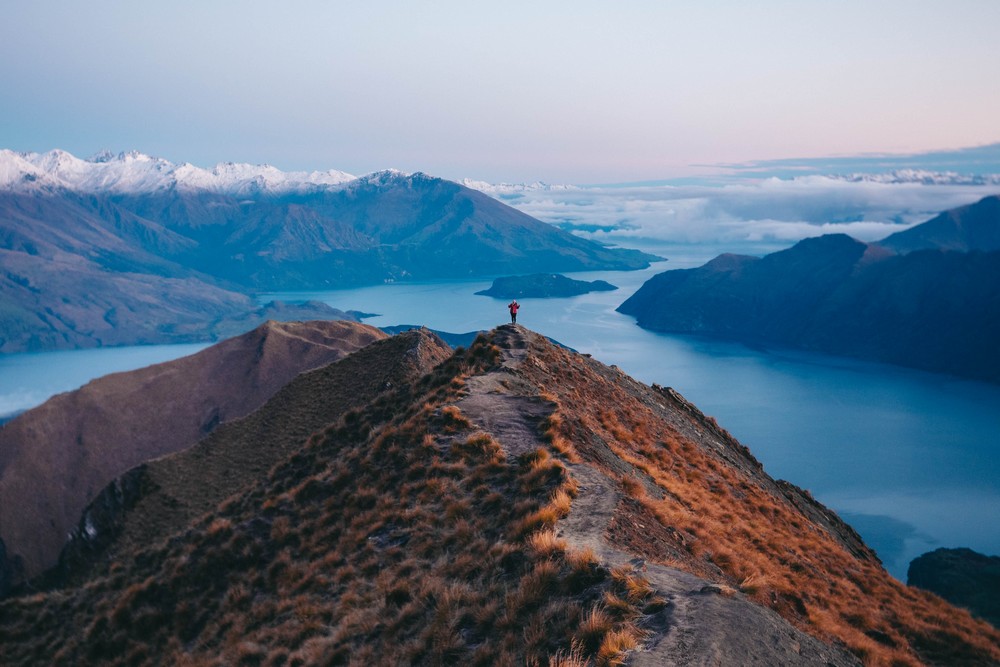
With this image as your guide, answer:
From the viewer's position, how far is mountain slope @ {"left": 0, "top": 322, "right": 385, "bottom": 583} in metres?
78.0

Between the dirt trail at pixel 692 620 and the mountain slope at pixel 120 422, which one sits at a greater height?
the dirt trail at pixel 692 620

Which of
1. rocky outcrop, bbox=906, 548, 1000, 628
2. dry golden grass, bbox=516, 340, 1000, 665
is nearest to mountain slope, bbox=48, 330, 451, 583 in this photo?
dry golden grass, bbox=516, 340, 1000, 665

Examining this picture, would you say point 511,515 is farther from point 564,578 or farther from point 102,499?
point 102,499

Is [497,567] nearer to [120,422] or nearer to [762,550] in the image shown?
[762,550]

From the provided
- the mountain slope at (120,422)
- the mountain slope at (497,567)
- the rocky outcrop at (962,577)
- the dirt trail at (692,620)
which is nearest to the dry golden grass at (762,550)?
the mountain slope at (497,567)

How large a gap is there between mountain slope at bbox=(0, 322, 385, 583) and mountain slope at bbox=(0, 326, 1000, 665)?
63426mm

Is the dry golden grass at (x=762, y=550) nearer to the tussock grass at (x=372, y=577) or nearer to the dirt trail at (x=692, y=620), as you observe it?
the dirt trail at (x=692, y=620)

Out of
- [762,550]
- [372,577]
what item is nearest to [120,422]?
[372,577]

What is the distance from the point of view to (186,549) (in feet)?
72.7

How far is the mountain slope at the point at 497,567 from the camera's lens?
34.2 ft

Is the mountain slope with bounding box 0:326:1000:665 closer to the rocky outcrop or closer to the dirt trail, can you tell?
the dirt trail

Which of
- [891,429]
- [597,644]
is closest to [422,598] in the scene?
[597,644]

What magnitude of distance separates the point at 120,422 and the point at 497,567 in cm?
9195

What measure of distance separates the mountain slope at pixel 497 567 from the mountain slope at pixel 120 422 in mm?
63426
